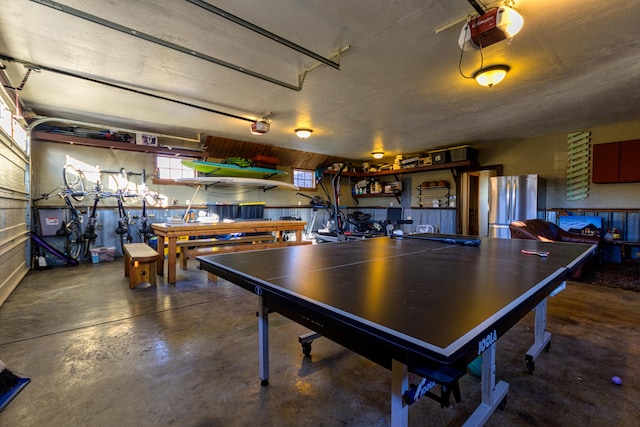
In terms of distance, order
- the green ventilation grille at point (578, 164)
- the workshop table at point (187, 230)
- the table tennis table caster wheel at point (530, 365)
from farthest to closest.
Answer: the green ventilation grille at point (578, 164) → the workshop table at point (187, 230) → the table tennis table caster wheel at point (530, 365)

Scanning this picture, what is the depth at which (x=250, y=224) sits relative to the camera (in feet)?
16.1

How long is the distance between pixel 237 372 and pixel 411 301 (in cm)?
153

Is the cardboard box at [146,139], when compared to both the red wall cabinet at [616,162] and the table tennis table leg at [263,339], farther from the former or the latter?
the red wall cabinet at [616,162]

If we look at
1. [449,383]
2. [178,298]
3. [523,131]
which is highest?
[523,131]

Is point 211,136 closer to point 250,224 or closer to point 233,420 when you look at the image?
point 250,224

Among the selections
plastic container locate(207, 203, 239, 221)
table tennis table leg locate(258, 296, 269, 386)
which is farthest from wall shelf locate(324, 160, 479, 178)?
table tennis table leg locate(258, 296, 269, 386)

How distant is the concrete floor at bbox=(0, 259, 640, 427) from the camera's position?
1.55 m

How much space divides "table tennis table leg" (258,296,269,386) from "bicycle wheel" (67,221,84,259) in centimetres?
576

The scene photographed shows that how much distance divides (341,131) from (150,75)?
3.73 meters

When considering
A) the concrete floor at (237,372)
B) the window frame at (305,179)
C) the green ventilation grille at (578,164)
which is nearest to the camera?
the concrete floor at (237,372)

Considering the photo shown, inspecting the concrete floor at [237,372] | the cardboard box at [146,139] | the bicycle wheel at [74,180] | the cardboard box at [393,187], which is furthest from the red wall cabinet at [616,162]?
the bicycle wheel at [74,180]

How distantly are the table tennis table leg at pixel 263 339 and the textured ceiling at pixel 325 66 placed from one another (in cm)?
236

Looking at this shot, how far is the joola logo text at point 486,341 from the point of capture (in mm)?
765

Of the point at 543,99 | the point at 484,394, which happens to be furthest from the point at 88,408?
the point at 543,99
